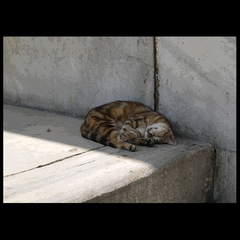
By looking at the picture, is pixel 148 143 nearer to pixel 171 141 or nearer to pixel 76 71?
pixel 171 141

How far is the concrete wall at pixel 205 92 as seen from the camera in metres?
3.28

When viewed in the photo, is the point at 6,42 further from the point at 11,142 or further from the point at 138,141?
the point at 138,141

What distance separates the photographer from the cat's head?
358 cm

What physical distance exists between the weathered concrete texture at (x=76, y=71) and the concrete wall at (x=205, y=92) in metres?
0.33

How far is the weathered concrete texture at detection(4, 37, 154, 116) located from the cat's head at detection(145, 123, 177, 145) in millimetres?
504

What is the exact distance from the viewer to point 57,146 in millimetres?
3559

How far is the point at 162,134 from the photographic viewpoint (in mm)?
3598

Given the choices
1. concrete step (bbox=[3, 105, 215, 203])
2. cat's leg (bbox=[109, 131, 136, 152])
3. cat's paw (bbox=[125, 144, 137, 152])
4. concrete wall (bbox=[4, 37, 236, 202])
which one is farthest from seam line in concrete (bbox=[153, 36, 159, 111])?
cat's paw (bbox=[125, 144, 137, 152])

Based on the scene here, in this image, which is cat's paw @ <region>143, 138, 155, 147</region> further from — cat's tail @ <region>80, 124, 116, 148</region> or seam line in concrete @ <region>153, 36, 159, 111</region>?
seam line in concrete @ <region>153, 36, 159, 111</region>

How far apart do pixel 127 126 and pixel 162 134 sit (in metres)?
0.53

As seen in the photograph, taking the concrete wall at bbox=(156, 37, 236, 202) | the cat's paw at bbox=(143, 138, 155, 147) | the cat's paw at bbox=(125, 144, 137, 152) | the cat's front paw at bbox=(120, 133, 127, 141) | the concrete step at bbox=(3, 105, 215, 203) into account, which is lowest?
the concrete step at bbox=(3, 105, 215, 203)

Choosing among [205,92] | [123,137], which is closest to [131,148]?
[123,137]

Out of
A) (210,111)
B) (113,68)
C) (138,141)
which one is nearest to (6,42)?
(113,68)

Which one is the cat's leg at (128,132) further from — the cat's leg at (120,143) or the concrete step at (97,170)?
the concrete step at (97,170)
